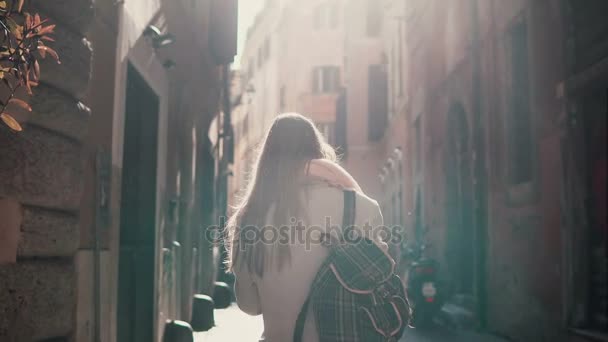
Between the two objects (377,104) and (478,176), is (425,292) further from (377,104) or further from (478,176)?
(377,104)

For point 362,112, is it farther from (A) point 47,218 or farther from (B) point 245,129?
(A) point 47,218

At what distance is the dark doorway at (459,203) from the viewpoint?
12617 mm

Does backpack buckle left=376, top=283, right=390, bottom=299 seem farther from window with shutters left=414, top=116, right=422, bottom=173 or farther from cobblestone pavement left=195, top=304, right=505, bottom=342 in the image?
window with shutters left=414, top=116, right=422, bottom=173

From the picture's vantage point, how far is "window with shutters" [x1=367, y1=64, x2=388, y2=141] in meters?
32.5

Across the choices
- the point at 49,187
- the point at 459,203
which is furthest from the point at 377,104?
the point at 49,187

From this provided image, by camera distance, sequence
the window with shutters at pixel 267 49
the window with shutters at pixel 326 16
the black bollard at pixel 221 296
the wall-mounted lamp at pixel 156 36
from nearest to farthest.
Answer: the wall-mounted lamp at pixel 156 36 < the black bollard at pixel 221 296 < the window with shutters at pixel 326 16 < the window with shutters at pixel 267 49

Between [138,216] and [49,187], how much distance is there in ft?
11.1

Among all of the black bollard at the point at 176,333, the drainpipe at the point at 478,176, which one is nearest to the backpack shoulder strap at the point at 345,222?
the black bollard at the point at 176,333

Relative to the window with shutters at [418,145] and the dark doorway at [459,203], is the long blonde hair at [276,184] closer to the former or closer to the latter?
the dark doorway at [459,203]

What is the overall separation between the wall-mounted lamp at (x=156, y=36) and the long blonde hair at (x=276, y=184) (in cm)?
330

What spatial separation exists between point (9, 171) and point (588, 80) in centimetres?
531

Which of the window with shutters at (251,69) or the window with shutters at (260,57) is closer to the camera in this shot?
the window with shutters at (260,57)

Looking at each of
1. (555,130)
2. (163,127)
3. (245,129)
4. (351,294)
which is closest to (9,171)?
(351,294)

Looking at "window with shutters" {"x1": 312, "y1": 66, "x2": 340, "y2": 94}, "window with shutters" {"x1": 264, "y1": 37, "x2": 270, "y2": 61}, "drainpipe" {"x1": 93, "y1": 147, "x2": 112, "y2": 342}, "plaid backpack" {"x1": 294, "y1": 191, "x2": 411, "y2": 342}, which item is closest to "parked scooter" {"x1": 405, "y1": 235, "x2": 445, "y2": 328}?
"drainpipe" {"x1": 93, "y1": 147, "x2": 112, "y2": 342}
